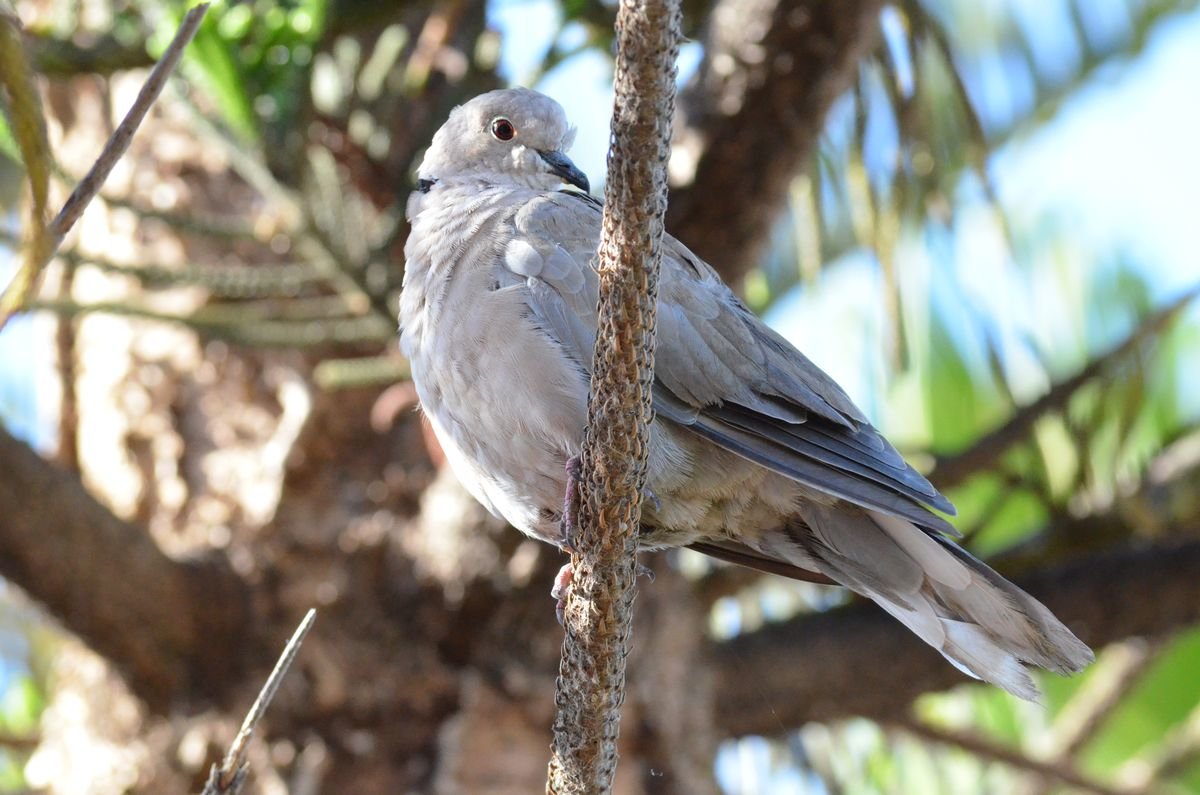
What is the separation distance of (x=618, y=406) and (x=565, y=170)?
147cm

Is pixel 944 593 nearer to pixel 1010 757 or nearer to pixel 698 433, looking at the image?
pixel 698 433

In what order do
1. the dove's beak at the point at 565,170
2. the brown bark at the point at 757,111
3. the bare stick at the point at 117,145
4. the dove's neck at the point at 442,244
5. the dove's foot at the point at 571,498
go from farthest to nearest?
the brown bark at the point at 757,111 < the dove's beak at the point at 565,170 < the dove's neck at the point at 442,244 < the dove's foot at the point at 571,498 < the bare stick at the point at 117,145

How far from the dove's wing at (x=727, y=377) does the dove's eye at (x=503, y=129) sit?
20.9 inches

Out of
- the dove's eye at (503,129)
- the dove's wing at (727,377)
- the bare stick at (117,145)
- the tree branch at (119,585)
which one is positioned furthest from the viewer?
the tree branch at (119,585)

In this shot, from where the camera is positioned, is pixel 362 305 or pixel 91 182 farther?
pixel 362 305

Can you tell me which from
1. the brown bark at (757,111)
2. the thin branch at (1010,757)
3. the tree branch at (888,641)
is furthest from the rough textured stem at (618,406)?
the thin branch at (1010,757)

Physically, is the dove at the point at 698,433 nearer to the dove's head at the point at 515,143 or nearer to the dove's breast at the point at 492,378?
the dove's breast at the point at 492,378

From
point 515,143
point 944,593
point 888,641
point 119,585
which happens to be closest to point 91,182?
point 944,593

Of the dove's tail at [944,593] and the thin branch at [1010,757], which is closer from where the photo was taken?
the dove's tail at [944,593]

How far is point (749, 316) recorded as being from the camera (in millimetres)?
2881

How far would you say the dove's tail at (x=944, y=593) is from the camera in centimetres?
247

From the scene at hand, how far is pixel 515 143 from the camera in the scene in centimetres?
329

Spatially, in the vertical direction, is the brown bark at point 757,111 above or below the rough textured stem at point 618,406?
above

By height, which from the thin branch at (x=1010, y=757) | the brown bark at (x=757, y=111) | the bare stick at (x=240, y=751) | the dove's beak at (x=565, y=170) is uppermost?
the brown bark at (x=757, y=111)
